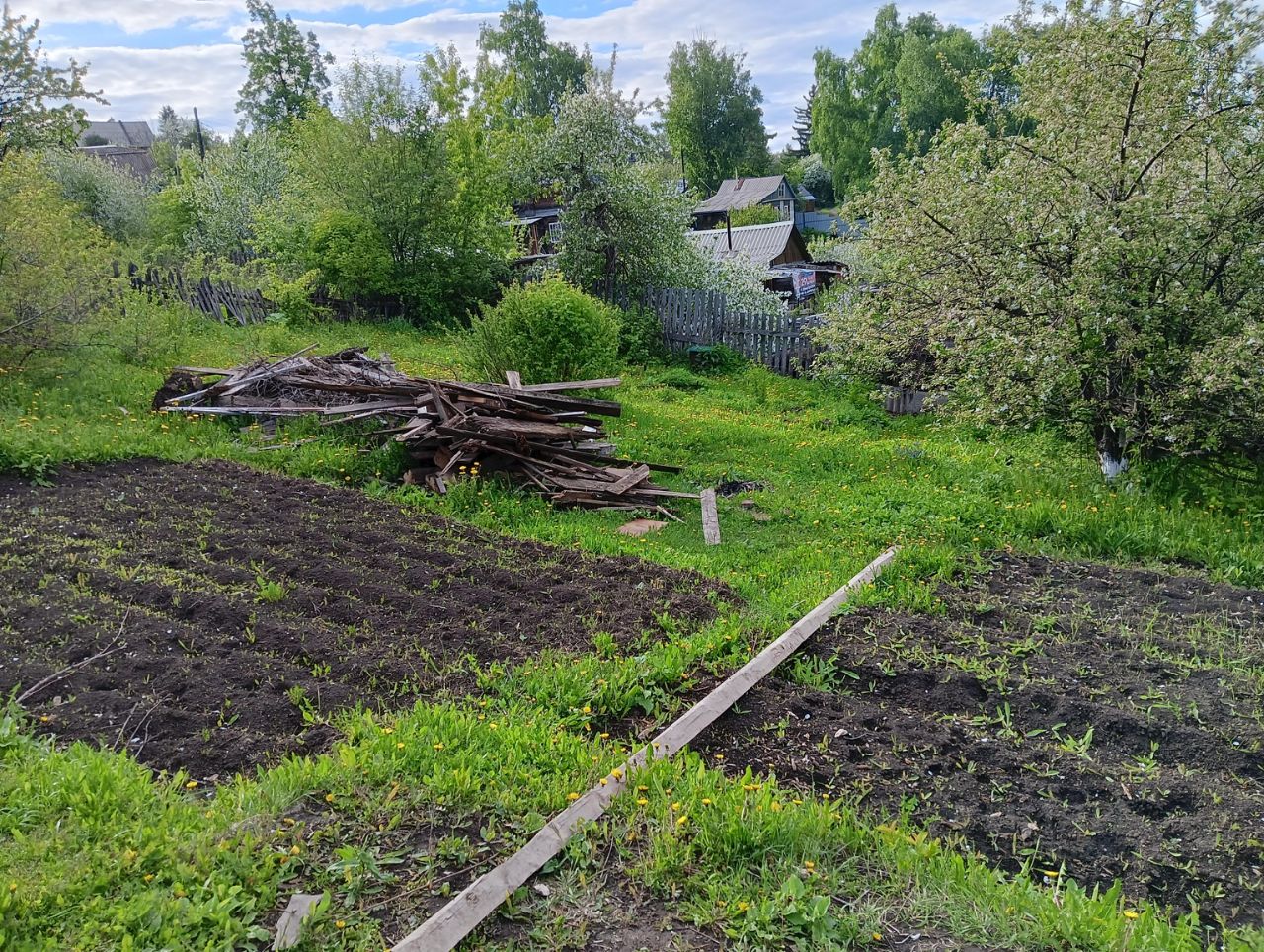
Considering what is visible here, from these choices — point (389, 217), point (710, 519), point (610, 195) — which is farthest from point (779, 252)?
point (710, 519)

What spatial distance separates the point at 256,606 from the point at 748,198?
57.2 m

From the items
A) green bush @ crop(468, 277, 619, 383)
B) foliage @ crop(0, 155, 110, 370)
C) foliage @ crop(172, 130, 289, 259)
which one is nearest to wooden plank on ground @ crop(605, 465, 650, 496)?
green bush @ crop(468, 277, 619, 383)

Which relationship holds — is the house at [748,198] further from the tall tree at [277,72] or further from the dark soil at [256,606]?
the dark soil at [256,606]

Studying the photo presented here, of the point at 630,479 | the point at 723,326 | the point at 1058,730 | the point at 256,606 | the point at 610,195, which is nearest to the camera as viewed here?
the point at 1058,730

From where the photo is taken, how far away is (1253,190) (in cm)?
716

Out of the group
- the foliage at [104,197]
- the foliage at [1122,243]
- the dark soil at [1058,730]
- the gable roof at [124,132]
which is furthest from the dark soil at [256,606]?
the gable roof at [124,132]

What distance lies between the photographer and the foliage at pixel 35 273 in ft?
34.3

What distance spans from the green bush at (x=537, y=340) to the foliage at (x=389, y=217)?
25.0ft

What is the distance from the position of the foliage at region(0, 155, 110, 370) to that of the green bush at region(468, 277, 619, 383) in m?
5.47

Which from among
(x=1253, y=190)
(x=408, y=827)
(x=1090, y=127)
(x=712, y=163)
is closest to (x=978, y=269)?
(x=1090, y=127)

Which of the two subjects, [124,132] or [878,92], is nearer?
[878,92]

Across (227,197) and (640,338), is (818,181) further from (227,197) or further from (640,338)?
(640,338)

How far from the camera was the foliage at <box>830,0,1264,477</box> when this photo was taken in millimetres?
7219

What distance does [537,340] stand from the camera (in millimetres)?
11984
